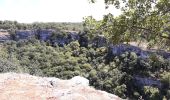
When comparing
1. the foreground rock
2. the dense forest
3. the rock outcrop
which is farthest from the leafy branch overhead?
the rock outcrop

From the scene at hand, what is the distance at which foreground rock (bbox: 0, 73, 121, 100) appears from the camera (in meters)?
10.9

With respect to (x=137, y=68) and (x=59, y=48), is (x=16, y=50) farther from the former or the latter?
(x=137, y=68)

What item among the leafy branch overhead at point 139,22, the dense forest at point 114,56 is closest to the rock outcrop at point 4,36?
the dense forest at point 114,56

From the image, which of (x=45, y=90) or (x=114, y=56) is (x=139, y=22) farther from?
(x=114, y=56)

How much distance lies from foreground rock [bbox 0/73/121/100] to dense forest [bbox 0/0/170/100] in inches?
125

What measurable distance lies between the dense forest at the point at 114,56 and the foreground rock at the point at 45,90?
3.19 m

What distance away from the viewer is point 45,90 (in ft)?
38.2

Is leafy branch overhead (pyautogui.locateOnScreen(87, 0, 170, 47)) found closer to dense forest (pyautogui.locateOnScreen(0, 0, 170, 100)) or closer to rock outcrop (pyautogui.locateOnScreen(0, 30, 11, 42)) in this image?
dense forest (pyautogui.locateOnScreen(0, 0, 170, 100))

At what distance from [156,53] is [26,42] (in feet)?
360

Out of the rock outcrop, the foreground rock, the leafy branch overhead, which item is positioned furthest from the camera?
the rock outcrop

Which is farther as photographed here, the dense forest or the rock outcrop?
the rock outcrop

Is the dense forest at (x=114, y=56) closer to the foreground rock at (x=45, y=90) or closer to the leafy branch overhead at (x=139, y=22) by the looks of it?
the leafy branch overhead at (x=139, y=22)

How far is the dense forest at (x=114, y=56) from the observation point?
1446 centimetres

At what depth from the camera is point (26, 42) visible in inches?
4862
